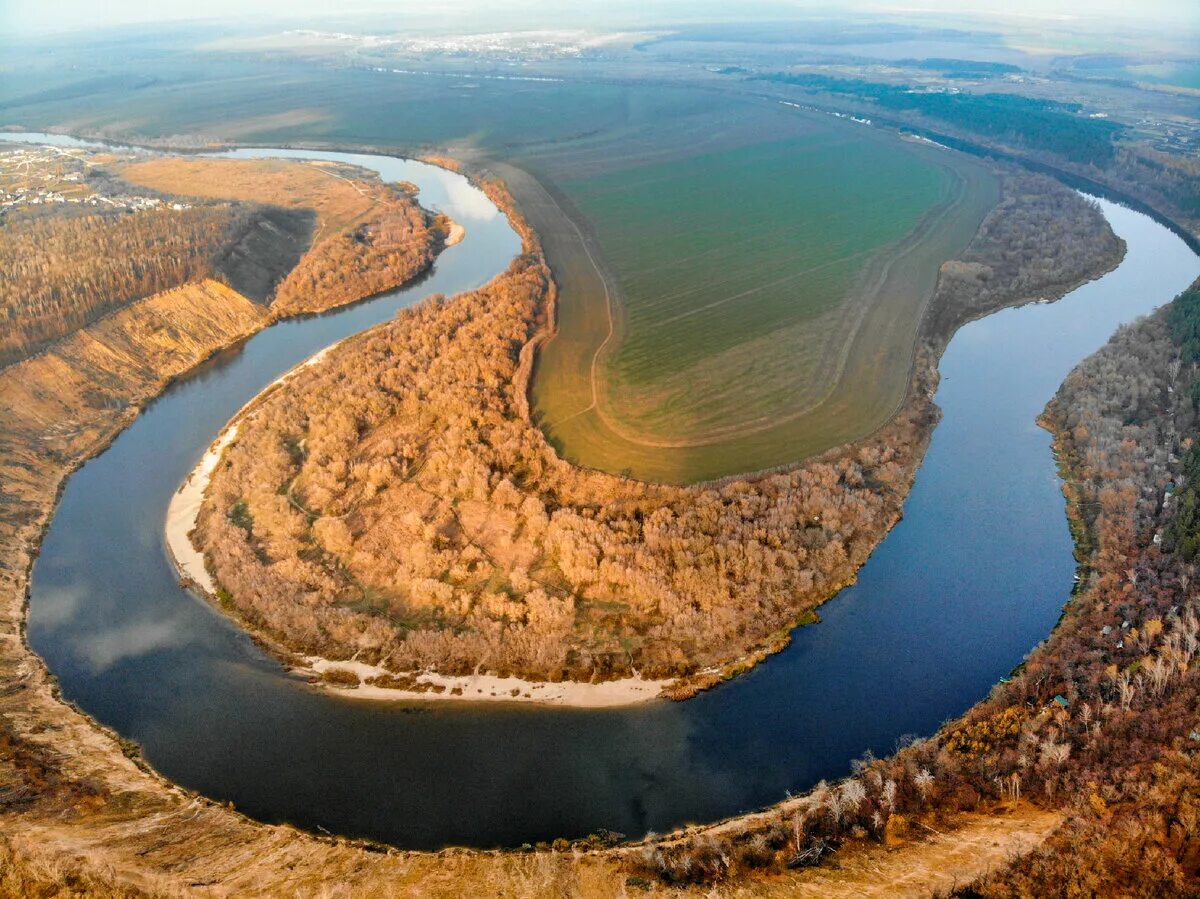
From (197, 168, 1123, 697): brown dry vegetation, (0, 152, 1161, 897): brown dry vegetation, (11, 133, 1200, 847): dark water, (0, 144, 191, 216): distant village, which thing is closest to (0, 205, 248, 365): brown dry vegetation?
(0, 144, 191, 216): distant village

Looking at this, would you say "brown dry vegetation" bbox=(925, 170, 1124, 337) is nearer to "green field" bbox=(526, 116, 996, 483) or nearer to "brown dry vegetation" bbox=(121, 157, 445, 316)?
"green field" bbox=(526, 116, 996, 483)

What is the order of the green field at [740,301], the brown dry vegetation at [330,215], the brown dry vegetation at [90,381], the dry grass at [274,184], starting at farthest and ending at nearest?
the dry grass at [274,184], the brown dry vegetation at [330,215], the green field at [740,301], the brown dry vegetation at [90,381]

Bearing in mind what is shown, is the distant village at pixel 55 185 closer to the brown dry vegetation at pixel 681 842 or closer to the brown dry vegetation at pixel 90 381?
the brown dry vegetation at pixel 90 381

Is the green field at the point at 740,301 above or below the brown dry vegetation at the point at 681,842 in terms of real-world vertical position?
above

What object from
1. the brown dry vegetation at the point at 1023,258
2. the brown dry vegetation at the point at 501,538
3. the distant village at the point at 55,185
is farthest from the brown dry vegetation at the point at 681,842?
the distant village at the point at 55,185

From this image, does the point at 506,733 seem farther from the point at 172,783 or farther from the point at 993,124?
the point at 993,124

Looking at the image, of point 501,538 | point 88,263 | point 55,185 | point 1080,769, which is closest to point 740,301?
point 501,538
